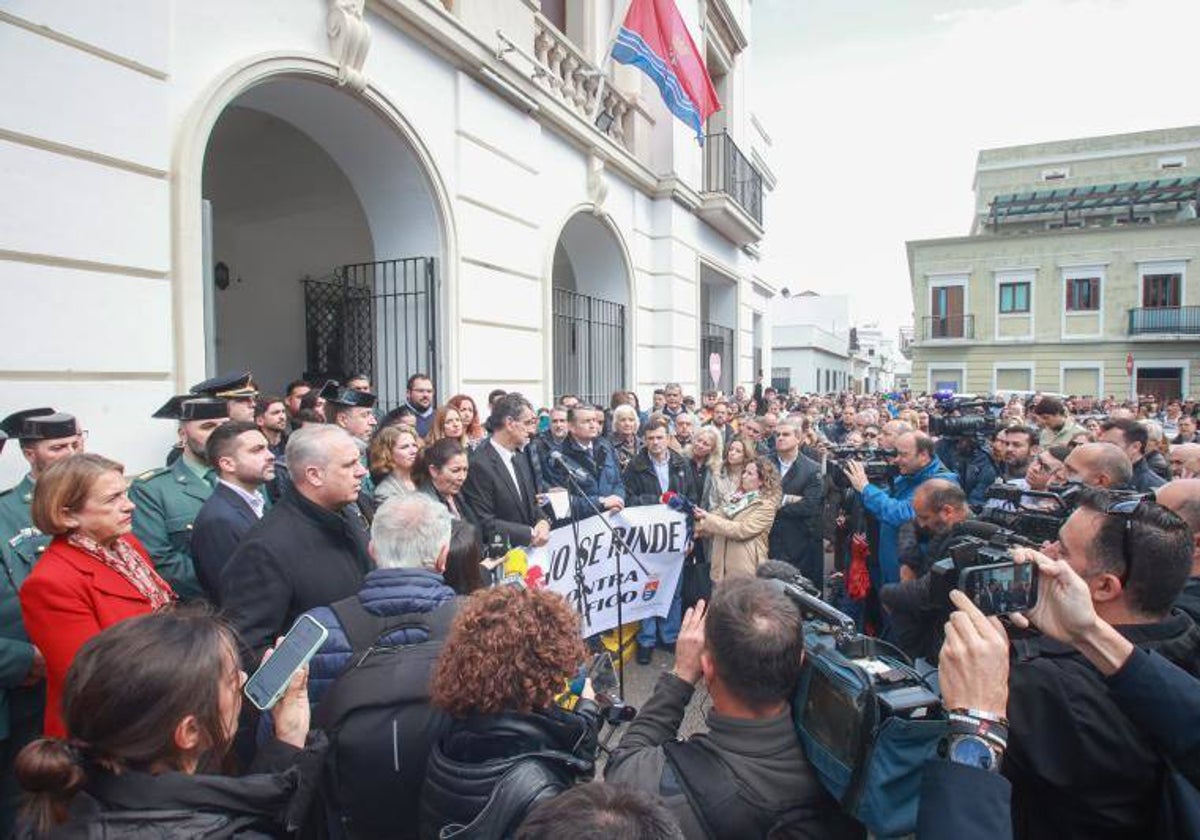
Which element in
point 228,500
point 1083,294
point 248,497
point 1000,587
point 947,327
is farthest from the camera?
A: point 947,327

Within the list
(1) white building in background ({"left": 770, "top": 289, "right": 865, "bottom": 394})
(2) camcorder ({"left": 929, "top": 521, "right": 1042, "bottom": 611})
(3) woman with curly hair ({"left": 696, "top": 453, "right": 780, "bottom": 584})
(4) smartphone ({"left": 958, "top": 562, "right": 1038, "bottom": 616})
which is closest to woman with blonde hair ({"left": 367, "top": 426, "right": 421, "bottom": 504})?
(3) woman with curly hair ({"left": 696, "top": 453, "right": 780, "bottom": 584})

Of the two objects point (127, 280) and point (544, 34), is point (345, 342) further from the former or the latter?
point (544, 34)

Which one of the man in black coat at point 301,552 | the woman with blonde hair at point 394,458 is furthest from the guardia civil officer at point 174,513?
the woman with blonde hair at point 394,458

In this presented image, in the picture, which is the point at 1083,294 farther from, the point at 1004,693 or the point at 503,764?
the point at 503,764

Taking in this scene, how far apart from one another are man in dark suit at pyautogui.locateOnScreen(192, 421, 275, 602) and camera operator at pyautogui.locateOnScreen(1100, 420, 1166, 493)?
5.08 meters

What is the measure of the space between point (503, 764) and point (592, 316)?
30.0 feet

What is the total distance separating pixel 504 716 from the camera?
58.3 inches

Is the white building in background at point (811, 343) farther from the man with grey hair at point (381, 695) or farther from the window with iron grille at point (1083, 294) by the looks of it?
the man with grey hair at point (381, 695)

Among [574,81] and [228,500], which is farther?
[574,81]

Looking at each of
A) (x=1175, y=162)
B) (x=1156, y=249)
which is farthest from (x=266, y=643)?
(x=1175, y=162)

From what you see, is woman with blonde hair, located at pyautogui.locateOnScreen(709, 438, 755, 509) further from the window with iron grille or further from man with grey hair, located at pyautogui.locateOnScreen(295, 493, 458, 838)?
the window with iron grille

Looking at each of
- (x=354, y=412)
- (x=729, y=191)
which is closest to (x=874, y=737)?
(x=354, y=412)

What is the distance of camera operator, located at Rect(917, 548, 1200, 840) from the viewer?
3.92 feet

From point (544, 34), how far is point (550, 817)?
353 inches
